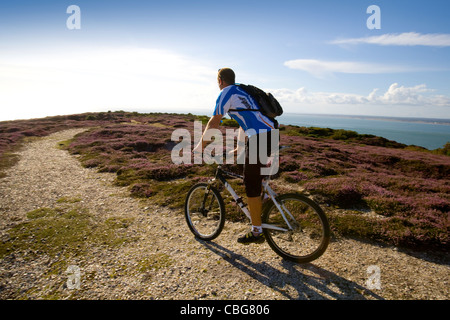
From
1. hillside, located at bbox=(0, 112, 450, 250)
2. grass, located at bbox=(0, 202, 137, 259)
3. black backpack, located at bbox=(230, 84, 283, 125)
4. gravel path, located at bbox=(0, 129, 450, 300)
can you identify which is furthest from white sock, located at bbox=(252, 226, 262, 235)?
grass, located at bbox=(0, 202, 137, 259)

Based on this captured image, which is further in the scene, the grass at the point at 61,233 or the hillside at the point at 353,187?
the hillside at the point at 353,187

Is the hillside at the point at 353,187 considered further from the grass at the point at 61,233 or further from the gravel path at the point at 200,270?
the grass at the point at 61,233

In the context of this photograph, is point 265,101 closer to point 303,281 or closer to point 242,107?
point 242,107

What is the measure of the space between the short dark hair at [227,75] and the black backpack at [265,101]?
0.29m

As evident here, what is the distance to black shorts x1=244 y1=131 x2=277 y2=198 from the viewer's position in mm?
4957

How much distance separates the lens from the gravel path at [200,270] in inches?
178

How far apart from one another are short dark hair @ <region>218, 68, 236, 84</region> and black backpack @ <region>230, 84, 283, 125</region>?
0.96 feet

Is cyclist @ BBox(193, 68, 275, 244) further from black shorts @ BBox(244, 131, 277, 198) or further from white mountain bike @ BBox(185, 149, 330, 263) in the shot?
white mountain bike @ BBox(185, 149, 330, 263)

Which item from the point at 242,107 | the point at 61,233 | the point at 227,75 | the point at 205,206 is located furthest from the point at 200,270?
the point at 61,233

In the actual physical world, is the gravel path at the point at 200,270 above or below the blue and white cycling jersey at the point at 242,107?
below

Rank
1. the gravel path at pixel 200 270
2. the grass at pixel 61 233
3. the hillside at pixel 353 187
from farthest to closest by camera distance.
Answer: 1. the hillside at pixel 353 187
2. the grass at pixel 61 233
3. the gravel path at pixel 200 270

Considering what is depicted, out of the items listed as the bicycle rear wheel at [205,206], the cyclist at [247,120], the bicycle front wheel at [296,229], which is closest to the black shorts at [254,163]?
the cyclist at [247,120]
